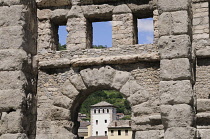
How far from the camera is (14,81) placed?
27.8 feet

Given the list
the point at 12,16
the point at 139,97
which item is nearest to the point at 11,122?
the point at 12,16

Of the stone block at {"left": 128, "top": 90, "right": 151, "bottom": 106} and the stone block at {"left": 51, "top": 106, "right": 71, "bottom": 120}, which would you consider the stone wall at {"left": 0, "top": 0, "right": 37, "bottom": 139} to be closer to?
the stone block at {"left": 51, "top": 106, "right": 71, "bottom": 120}

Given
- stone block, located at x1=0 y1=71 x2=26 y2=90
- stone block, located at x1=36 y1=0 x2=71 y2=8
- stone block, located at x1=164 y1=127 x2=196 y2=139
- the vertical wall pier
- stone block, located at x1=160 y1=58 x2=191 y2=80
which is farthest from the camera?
stone block, located at x1=36 y1=0 x2=71 y2=8

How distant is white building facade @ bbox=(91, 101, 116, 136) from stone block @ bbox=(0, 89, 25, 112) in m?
55.8

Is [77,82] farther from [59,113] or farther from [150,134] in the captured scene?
[150,134]

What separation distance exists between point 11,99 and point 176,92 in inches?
140

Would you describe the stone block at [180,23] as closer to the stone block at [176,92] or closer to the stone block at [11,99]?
the stone block at [176,92]

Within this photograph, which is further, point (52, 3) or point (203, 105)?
point (52, 3)

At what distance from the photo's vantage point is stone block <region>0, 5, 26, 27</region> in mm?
8781

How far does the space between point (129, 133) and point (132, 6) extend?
33044mm

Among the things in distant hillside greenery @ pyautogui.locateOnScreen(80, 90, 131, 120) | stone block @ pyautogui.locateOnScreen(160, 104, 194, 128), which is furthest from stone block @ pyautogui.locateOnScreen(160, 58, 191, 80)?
distant hillside greenery @ pyautogui.locateOnScreen(80, 90, 131, 120)

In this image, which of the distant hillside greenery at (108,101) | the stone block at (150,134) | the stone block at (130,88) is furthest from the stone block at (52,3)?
the distant hillside greenery at (108,101)

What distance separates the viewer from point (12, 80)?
8.50 metres

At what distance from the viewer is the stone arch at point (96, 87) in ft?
38.3
